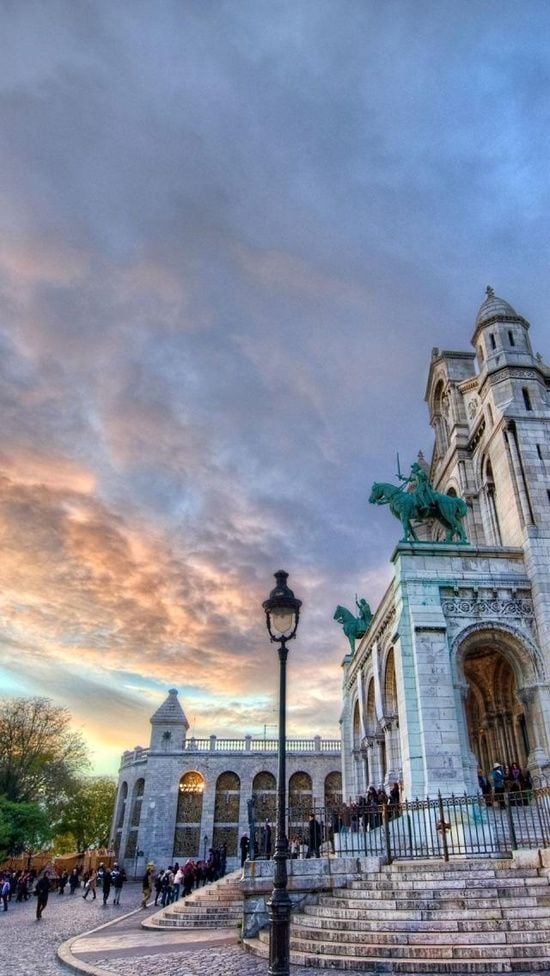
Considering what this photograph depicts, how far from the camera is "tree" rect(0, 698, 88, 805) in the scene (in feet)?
152

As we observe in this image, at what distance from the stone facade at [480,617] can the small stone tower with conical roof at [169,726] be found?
25.1 m

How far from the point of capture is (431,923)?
9.30 meters

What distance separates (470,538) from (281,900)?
2180cm

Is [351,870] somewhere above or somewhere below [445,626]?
below

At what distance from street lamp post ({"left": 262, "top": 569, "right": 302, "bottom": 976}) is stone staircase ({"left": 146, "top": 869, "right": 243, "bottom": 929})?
9.07 metres

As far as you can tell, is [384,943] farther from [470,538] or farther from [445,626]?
[470,538]

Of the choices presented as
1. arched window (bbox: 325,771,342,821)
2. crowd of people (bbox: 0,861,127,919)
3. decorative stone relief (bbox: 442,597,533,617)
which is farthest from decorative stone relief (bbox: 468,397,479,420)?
arched window (bbox: 325,771,342,821)

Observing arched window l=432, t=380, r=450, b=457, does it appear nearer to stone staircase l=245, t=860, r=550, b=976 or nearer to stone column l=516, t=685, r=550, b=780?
stone column l=516, t=685, r=550, b=780

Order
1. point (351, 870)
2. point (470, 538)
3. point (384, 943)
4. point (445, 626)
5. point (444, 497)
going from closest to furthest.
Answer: point (384, 943) → point (351, 870) → point (445, 626) → point (444, 497) → point (470, 538)

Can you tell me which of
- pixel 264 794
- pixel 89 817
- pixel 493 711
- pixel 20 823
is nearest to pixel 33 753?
pixel 20 823

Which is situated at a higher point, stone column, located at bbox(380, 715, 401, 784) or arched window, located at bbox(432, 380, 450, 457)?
arched window, located at bbox(432, 380, 450, 457)

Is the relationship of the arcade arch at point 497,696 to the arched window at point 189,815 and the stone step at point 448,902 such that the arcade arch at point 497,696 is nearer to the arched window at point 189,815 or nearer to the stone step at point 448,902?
the stone step at point 448,902

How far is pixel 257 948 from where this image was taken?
10.2m

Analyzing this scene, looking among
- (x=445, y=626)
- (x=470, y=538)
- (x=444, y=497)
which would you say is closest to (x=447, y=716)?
(x=445, y=626)
